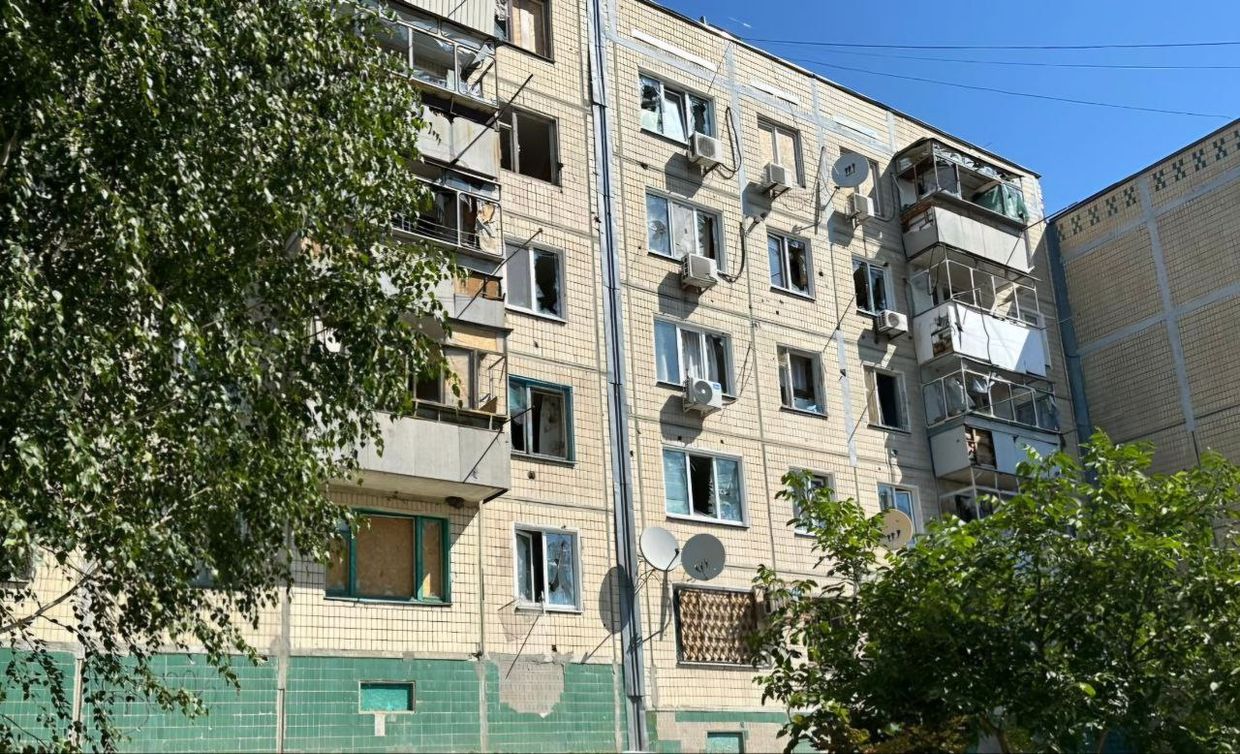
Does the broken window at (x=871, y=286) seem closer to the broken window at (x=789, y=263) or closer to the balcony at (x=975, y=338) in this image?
the balcony at (x=975, y=338)

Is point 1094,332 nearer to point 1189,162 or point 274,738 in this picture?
point 1189,162

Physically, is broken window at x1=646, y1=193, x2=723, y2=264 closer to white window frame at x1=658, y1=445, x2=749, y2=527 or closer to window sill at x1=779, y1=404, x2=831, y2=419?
window sill at x1=779, y1=404, x2=831, y2=419

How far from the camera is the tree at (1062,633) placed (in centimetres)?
1291

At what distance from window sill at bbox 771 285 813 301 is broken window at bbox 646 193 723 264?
1.25 metres

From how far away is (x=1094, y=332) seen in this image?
30.0 metres

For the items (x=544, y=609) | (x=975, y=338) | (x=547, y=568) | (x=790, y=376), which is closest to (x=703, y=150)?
(x=790, y=376)

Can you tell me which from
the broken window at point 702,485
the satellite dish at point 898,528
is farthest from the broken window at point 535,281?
the satellite dish at point 898,528

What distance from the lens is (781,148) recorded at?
88.4ft

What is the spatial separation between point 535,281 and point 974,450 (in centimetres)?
942

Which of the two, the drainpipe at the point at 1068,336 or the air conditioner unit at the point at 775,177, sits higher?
the air conditioner unit at the point at 775,177

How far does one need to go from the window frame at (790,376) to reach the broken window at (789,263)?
1212 millimetres

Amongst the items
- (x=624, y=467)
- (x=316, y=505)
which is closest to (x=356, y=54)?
(x=316, y=505)

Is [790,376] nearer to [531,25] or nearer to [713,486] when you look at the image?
[713,486]

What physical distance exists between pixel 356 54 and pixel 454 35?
7671mm
